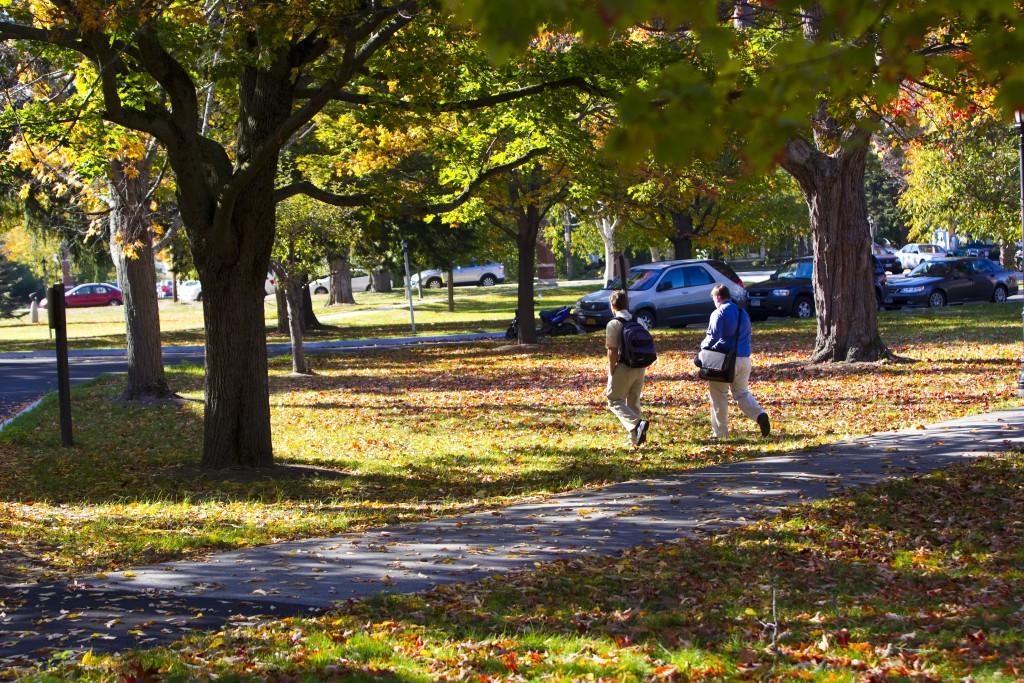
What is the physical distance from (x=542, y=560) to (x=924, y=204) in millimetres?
34335

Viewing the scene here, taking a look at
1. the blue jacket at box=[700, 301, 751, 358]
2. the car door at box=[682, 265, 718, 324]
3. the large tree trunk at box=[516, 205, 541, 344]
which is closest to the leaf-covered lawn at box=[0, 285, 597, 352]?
the large tree trunk at box=[516, 205, 541, 344]

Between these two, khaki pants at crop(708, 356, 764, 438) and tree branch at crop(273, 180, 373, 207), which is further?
khaki pants at crop(708, 356, 764, 438)

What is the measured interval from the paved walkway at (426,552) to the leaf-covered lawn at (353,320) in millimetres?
26410

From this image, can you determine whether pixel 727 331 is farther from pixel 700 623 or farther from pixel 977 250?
pixel 977 250

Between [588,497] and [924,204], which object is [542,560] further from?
[924,204]

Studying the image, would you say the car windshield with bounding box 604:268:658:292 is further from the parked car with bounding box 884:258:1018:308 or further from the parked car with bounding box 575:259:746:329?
the parked car with bounding box 884:258:1018:308

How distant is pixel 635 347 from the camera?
12.4 meters

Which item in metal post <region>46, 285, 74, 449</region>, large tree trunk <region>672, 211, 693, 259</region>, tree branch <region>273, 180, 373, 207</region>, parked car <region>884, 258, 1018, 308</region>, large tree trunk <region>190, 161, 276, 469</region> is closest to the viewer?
large tree trunk <region>190, 161, 276, 469</region>

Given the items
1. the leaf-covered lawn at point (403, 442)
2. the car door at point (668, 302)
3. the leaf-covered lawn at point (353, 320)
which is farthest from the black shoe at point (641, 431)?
the leaf-covered lawn at point (353, 320)

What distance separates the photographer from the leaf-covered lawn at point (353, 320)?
1527 inches

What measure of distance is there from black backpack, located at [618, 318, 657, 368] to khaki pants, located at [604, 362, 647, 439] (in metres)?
0.16

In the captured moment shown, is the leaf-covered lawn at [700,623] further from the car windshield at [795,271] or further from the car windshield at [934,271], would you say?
the car windshield at [934,271]

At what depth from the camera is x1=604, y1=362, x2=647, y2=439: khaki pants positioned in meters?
12.6

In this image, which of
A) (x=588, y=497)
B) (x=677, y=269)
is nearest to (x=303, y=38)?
(x=588, y=497)
